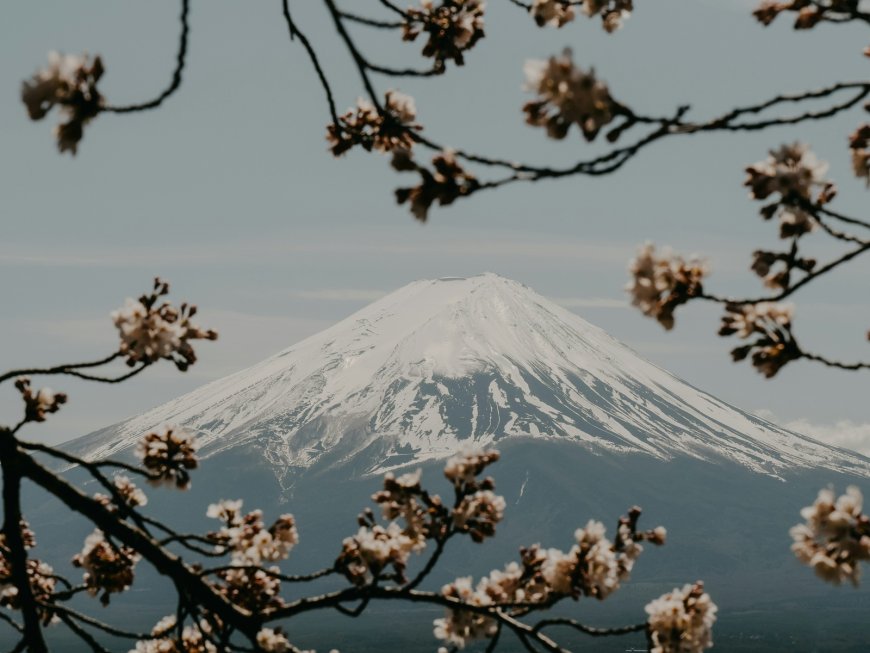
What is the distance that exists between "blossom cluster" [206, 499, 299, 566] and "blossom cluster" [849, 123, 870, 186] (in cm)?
324

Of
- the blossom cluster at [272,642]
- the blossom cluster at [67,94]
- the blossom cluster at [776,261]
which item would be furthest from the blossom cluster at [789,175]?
the blossom cluster at [272,642]

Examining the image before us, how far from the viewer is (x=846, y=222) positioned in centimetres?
307

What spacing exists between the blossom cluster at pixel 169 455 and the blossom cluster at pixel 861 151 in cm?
324

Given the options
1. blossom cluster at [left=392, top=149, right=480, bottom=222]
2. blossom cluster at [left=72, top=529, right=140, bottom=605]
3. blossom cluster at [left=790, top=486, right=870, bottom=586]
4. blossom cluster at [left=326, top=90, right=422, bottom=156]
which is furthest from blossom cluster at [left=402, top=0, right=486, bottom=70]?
blossom cluster at [left=72, top=529, right=140, bottom=605]

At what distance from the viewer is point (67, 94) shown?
302 cm

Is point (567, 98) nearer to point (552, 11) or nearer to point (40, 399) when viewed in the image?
point (552, 11)

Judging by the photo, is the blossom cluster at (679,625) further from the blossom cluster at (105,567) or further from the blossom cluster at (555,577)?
the blossom cluster at (105,567)

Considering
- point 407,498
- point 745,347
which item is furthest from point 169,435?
point 745,347

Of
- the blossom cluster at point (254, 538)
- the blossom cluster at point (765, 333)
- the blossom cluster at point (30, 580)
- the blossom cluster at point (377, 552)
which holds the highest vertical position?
the blossom cluster at point (765, 333)

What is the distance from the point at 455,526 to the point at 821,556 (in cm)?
158

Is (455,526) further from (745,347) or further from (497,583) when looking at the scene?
(745,347)

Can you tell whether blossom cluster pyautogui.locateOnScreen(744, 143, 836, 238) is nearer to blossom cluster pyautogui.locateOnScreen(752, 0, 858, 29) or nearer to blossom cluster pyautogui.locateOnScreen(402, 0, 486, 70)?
blossom cluster pyautogui.locateOnScreen(752, 0, 858, 29)

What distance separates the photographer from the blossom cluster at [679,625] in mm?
4238

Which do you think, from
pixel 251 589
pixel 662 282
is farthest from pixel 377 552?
pixel 662 282
